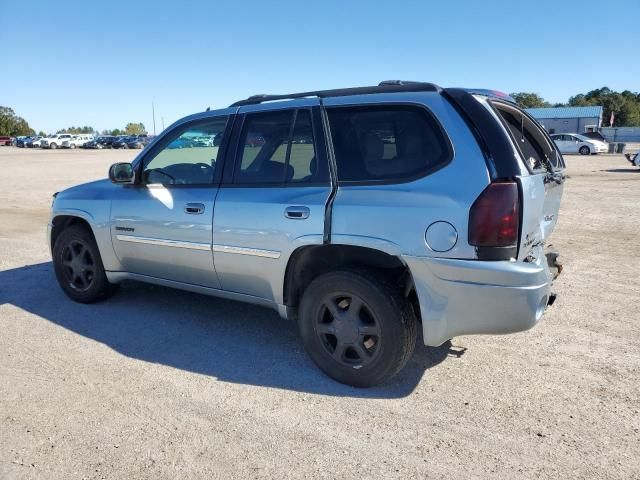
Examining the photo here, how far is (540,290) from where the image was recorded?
2918mm

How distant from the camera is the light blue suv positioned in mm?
2865

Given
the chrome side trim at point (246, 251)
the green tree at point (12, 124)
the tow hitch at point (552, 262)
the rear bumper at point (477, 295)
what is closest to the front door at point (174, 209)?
the chrome side trim at point (246, 251)

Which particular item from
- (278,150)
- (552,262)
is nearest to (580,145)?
(552,262)

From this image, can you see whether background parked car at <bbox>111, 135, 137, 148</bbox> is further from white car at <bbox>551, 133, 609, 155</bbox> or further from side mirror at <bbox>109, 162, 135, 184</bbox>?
side mirror at <bbox>109, 162, 135, 184</bbox>

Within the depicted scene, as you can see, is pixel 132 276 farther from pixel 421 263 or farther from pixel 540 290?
pixel 540 290

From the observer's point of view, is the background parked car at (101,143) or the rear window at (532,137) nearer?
the rear window at (532,137)

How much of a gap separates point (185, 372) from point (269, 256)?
1025 millimetres

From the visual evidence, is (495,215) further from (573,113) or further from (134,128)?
(134,128)

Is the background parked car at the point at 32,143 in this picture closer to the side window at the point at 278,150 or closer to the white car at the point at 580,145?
the white car at the point at 580,145

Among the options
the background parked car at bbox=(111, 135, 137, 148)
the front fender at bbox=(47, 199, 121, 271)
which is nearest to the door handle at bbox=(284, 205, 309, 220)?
the front fender at bbox=(47, 199, 121, 271)

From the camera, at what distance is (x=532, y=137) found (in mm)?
4031

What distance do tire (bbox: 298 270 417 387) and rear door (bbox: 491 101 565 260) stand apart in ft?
2.78

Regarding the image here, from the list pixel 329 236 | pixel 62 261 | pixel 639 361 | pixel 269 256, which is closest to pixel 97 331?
pixel 62 261

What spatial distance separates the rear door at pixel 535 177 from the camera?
2.92 metres
